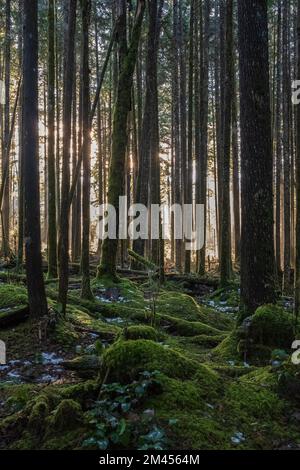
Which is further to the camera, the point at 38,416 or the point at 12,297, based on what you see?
the point at 12,297

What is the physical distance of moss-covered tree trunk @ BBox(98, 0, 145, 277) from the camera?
36.9 feet

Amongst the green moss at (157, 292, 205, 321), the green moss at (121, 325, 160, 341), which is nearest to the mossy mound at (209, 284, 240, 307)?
the green moss at (157, 292, 205, 321)

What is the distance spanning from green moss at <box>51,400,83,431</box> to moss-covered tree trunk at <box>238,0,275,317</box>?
3.63m

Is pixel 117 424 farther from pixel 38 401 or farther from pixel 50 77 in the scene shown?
pixel 50 77

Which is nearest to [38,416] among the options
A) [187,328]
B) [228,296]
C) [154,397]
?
[154,397]

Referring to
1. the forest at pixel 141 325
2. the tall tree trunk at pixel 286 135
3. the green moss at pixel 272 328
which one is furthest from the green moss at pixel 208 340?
the tall tree trunk at pixel 286 135

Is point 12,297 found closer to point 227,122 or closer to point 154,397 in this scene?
point 154,397

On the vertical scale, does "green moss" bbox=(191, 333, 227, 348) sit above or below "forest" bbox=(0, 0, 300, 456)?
below

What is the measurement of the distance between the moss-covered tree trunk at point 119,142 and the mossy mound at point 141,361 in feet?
23.5

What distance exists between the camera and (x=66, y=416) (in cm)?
342

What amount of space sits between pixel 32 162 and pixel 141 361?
3580 mm

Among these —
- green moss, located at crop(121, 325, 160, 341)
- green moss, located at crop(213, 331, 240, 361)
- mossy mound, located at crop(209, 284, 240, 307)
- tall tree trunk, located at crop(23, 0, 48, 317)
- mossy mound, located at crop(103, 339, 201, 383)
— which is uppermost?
tall tree trunk, located at crop(23, 0, 48, 317)

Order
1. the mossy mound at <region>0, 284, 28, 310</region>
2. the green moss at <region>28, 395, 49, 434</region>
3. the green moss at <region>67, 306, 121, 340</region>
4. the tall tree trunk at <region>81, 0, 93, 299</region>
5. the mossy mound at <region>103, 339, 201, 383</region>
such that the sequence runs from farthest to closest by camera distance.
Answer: the tall tree trunk at <region>81, 0, 93, 299</region> < the mossy mound at <region>0, 284, 28, 310</region> < the green moss at <region>67, 306, 121, 340</region> < the mossy mound at <region>103, 339, 201, 383</region> < the green moss at <region>28, 395, 49, 434</region>

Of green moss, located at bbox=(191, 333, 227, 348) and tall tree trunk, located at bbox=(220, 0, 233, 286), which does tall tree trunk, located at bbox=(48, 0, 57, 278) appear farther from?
green moss, located at bbox=(191, 333, 227, 348)
